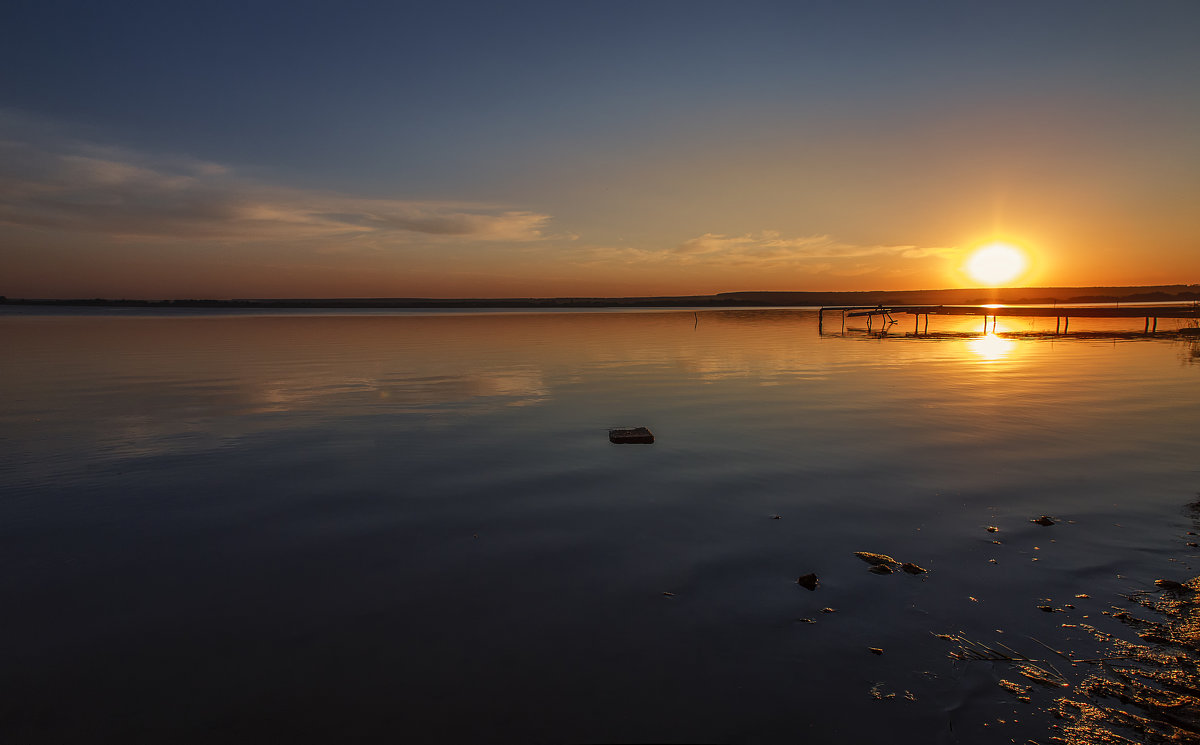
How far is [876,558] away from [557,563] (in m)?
4.21

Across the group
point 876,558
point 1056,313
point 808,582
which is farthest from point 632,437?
point 1056,313

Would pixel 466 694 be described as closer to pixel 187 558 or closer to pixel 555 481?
pixel 187 558

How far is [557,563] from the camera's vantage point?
8.41 meters

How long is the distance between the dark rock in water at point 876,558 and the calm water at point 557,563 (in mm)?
284

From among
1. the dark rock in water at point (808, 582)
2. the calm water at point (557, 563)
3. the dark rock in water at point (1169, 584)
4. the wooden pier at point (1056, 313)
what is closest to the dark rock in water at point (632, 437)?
the calm water at point (557, 563)

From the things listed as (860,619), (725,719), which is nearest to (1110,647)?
(860,619)

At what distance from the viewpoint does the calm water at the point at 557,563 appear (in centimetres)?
546

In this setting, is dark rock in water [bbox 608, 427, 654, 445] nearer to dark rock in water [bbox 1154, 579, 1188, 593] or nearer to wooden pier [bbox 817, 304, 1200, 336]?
dark rock in water [bbox 1154, 579, 1188, 593]

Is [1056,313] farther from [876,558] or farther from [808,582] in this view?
[808,582]

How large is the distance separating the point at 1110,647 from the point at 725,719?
3.93 metres

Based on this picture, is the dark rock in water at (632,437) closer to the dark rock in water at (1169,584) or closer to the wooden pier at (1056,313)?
the dark rock in water at (1169,584)

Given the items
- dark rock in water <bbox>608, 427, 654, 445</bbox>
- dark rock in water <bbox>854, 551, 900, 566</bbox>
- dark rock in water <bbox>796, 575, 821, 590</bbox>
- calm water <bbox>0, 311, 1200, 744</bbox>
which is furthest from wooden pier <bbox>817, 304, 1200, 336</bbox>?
dark rock in water <bbox>796, 575, 821, 590</bbox>

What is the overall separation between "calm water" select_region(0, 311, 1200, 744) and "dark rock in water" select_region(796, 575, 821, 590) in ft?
0.83

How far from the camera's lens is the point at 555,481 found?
12.2 metres
